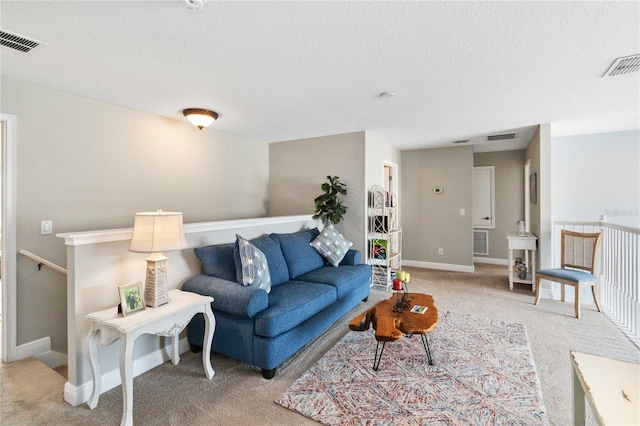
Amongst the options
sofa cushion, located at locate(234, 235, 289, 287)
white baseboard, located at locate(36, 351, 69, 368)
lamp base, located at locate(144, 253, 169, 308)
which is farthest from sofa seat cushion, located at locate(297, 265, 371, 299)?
white baseboard, located at locate(36, 351, 69, 368)

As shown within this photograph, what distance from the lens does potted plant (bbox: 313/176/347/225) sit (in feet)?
14.4

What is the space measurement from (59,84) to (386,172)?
5.02m

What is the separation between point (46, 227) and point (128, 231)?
111cm

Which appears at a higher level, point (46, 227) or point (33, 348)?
point (46, 227)

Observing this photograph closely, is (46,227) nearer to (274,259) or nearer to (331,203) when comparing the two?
(274,259)

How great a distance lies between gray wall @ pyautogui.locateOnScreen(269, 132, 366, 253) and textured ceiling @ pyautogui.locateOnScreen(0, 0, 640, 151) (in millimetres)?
919

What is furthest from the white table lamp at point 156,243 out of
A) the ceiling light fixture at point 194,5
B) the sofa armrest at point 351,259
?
the sofa armrest at point 351,259

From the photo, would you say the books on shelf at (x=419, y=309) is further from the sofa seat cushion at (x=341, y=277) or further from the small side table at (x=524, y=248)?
the small side table at (x=524, y=248)

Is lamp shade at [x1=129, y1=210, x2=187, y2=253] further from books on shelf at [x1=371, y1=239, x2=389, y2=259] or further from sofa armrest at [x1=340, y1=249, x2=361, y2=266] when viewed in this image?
books on shelf at [x1=371, y1=239, x2=389, y2=259]

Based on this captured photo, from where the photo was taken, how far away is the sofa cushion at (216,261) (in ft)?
8.79

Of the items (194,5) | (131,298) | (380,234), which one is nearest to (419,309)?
(131,298)

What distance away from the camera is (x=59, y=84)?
8.91ft

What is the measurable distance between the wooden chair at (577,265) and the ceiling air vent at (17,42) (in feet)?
17.6

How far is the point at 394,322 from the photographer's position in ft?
7.34
